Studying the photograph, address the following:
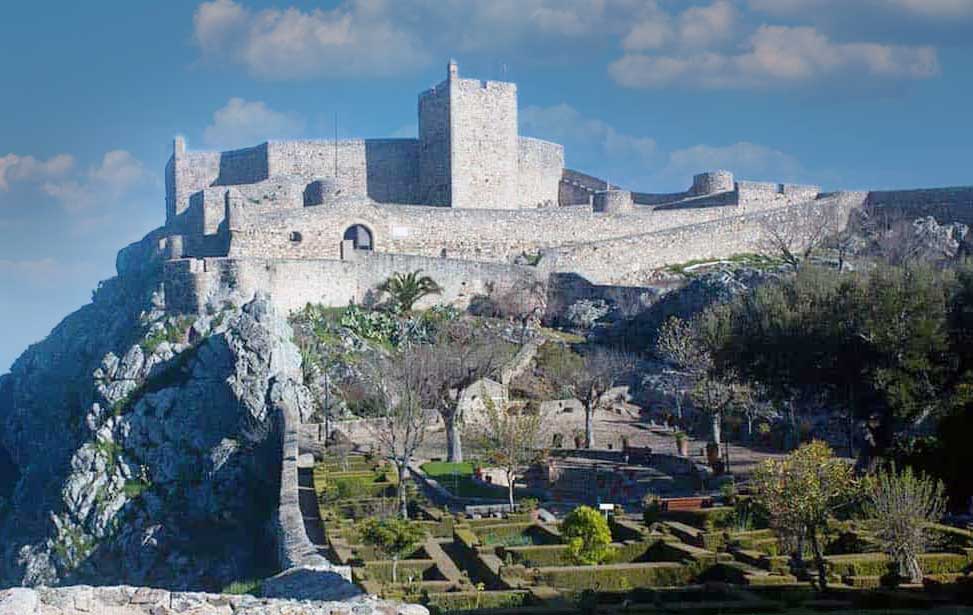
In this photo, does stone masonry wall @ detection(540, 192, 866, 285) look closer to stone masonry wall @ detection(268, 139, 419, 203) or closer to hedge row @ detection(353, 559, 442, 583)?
stone masonry wall @ detection(268, 139, 419, 203)

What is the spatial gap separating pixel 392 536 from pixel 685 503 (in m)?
7.38

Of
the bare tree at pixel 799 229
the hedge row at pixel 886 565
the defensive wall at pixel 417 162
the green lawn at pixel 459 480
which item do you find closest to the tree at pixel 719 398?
the green lawn at pixel 459 480

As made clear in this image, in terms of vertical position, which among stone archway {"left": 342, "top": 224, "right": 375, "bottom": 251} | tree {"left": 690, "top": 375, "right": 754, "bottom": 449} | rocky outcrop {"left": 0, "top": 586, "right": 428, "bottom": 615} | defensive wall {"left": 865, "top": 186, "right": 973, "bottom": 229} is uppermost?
defensive wall {"left": 865, "top": 186, "right": 973, "bottom": 229}

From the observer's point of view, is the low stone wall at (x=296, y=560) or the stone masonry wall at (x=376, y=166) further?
the stone masonry wall at (x=376, y=166)

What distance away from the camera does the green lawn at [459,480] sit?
94.1 feet

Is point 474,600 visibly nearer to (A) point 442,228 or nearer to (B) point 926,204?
(A) point 442,228

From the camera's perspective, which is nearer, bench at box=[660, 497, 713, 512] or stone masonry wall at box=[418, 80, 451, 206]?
bench at box=[660, 497, 713, 512]

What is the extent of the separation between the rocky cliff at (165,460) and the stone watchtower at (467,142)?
556 inches

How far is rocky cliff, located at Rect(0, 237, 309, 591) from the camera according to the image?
34094mm

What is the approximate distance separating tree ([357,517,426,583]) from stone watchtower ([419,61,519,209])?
3063 centimetres

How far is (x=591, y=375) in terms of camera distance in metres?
36.7

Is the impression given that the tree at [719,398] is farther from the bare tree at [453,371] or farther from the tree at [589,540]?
the tree at [589,540]

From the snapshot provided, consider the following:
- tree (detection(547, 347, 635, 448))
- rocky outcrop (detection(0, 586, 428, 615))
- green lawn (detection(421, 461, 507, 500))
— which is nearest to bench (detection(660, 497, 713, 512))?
green lawn (detection(421, 461, 507, 500))

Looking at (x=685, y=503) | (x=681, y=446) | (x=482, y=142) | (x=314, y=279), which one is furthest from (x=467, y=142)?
(x=685, y=503)
